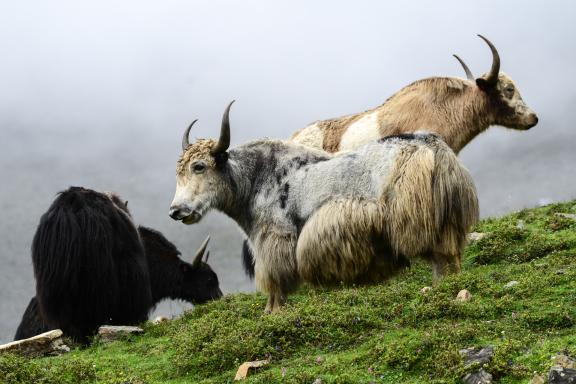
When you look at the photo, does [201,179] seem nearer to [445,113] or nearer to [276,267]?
[276,267]

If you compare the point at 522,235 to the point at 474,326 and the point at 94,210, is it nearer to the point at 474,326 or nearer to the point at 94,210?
the point at 474,326

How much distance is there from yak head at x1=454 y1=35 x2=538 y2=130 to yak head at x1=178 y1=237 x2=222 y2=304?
531 centimetres

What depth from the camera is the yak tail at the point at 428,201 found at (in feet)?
24.1

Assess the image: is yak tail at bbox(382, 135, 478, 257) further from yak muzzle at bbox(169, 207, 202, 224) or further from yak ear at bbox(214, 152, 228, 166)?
yak muzzle at bbox(169, 207, 202, 224)

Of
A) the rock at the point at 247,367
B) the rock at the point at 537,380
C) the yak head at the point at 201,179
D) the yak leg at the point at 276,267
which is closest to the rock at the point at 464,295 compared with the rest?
the yak leg at the point at 276,267

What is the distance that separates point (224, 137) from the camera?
26.9 ft

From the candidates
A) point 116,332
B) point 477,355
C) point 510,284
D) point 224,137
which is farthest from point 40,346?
point 477,355

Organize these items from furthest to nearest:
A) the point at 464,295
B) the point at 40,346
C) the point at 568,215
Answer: the point at 568,215 → the point at 40,346 → the point at 464,295

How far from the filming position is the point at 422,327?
632 cm

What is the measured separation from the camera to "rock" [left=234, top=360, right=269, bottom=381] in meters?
5.97

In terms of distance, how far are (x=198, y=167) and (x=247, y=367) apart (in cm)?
271

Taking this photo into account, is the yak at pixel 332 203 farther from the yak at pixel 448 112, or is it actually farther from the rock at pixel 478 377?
the yak at pixel 448 112

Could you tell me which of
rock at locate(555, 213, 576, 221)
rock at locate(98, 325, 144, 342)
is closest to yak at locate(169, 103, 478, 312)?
rock at locate(98, 325, 144, 342)

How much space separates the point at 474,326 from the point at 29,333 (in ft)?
24.9
